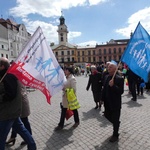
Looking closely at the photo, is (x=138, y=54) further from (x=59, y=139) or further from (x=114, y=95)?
(x=59, y=139)

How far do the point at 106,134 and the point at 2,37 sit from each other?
51.6 m

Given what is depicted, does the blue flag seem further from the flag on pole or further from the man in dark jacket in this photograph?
the man in dark jacket

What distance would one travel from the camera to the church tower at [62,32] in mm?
83250

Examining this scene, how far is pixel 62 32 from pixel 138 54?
81424 millimetres

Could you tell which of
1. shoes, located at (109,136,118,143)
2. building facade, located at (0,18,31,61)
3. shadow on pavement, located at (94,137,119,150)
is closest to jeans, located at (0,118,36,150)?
shadow on pavement, located at (94,137,119,150)

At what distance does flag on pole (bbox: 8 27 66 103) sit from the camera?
143 inches

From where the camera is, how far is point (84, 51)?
88625 mm

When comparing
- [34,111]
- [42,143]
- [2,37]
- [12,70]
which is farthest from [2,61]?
[2,37]

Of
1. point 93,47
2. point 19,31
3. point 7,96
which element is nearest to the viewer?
point 7,96

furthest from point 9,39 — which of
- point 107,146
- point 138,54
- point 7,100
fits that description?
point 7,100

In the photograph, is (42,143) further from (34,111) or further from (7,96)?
(34,111)

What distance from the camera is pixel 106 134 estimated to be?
15.8 ft

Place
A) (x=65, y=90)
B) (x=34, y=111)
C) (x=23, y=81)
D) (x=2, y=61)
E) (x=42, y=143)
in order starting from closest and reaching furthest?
(x=2, y=61) < (x=23, y=81) < (x=42, y=143) < (x=65, y=90) < (x=34, y=111)

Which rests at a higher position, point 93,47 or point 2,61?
point 93,47
